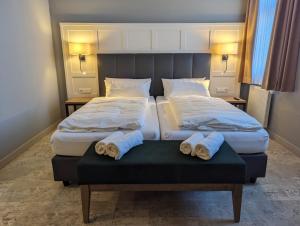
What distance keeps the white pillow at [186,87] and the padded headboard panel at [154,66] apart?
0.74 ft

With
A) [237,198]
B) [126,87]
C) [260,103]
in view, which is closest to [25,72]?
[126,87]

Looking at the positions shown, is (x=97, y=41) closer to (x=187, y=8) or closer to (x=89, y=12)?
(x=89, y=12)

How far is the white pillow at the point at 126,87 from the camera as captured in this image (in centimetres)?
349

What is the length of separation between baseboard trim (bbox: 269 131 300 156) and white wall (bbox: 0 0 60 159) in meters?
3.64

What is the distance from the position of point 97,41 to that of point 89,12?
0.51m

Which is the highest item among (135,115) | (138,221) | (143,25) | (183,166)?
(143,25)

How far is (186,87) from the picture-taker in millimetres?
3537

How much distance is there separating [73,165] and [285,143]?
2.80 metres

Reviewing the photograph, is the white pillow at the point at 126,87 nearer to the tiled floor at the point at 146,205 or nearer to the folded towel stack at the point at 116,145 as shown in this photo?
the tiled floor at the point at 146,205

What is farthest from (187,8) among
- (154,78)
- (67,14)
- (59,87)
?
(59,87)

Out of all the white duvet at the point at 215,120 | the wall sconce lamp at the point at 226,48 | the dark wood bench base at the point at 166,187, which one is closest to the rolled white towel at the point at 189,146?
the dark wood bench base at the point at 166,187

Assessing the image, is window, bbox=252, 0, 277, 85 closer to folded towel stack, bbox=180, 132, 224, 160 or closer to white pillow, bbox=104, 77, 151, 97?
white pillow, bbox=104, 77, 151, 97

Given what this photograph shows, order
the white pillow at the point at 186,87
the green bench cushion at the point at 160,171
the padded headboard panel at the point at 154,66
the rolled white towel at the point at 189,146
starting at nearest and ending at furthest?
the green bench cushion at the point at 160,171 → the rolled white towel at the point at 189,146 → the white pillow at the point at 186,87 → the padded headboard panel at the point at 154,66

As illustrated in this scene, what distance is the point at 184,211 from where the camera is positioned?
181 cm
